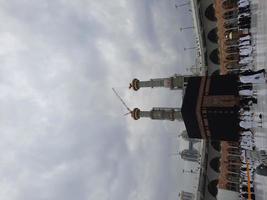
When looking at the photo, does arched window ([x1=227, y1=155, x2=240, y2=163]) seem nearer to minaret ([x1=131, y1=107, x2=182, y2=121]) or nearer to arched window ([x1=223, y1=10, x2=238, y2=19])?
minaret ([x1=131, y1=107, x2=182, y2=121])

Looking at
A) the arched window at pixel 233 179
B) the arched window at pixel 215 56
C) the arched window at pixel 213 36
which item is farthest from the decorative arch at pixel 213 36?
the arched window at pixel 233 179

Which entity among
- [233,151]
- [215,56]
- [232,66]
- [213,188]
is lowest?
[213,188]

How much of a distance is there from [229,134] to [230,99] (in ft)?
19.7

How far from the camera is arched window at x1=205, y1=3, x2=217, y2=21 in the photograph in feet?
216

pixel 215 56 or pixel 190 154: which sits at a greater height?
pixel 215 56

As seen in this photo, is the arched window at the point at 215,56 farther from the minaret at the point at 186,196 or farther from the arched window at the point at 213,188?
the minaret at the point at 186,196

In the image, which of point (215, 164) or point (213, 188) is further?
point (215, 164)

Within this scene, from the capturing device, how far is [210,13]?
66.2 m

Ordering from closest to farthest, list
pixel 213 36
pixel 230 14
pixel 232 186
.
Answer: pixel 232 186
pixel 230 14
pixel 213 36

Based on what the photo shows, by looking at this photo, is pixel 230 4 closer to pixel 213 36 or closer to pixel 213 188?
pixel 213 36

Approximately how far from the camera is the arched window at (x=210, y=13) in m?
65.9

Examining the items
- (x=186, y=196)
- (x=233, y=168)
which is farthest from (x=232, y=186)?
(x=186, y=196)

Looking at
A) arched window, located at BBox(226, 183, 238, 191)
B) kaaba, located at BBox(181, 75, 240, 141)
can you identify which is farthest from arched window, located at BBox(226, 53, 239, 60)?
arched window, located at BBox(226, 183, 238, 191)

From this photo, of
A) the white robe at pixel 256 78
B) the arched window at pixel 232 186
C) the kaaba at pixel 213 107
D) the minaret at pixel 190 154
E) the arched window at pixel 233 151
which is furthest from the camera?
the minaret at pixel 190 154
